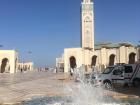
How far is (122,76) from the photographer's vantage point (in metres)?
19.1

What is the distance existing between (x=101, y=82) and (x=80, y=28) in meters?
63.7

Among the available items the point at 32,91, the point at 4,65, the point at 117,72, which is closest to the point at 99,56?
the point at 4,65

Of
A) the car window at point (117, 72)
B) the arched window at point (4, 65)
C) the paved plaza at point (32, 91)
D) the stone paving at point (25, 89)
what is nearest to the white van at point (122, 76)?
the car window at point (117, 72)

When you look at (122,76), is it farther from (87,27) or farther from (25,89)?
(87,27)

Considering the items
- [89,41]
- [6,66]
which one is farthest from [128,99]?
[89,41]

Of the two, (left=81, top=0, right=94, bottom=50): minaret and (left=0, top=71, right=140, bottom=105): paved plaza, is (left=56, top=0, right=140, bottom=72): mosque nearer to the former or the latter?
(left=81, top=0, right=94, bottom=50): minaret

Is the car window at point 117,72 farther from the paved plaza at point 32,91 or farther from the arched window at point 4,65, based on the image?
the arched window at point 4,65

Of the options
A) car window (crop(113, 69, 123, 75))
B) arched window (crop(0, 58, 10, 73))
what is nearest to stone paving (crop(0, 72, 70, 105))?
car window (crop(113, 69, 123, 75))

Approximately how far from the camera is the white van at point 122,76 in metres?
19.1

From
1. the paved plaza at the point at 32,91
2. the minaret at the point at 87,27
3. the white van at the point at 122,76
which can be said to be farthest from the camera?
the minaret at the point at 87,27

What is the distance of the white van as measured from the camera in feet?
62.5

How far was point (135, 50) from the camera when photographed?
6153 centimetres

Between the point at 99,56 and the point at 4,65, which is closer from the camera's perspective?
the point at 4,65

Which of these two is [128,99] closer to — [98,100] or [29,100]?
[98,100]
